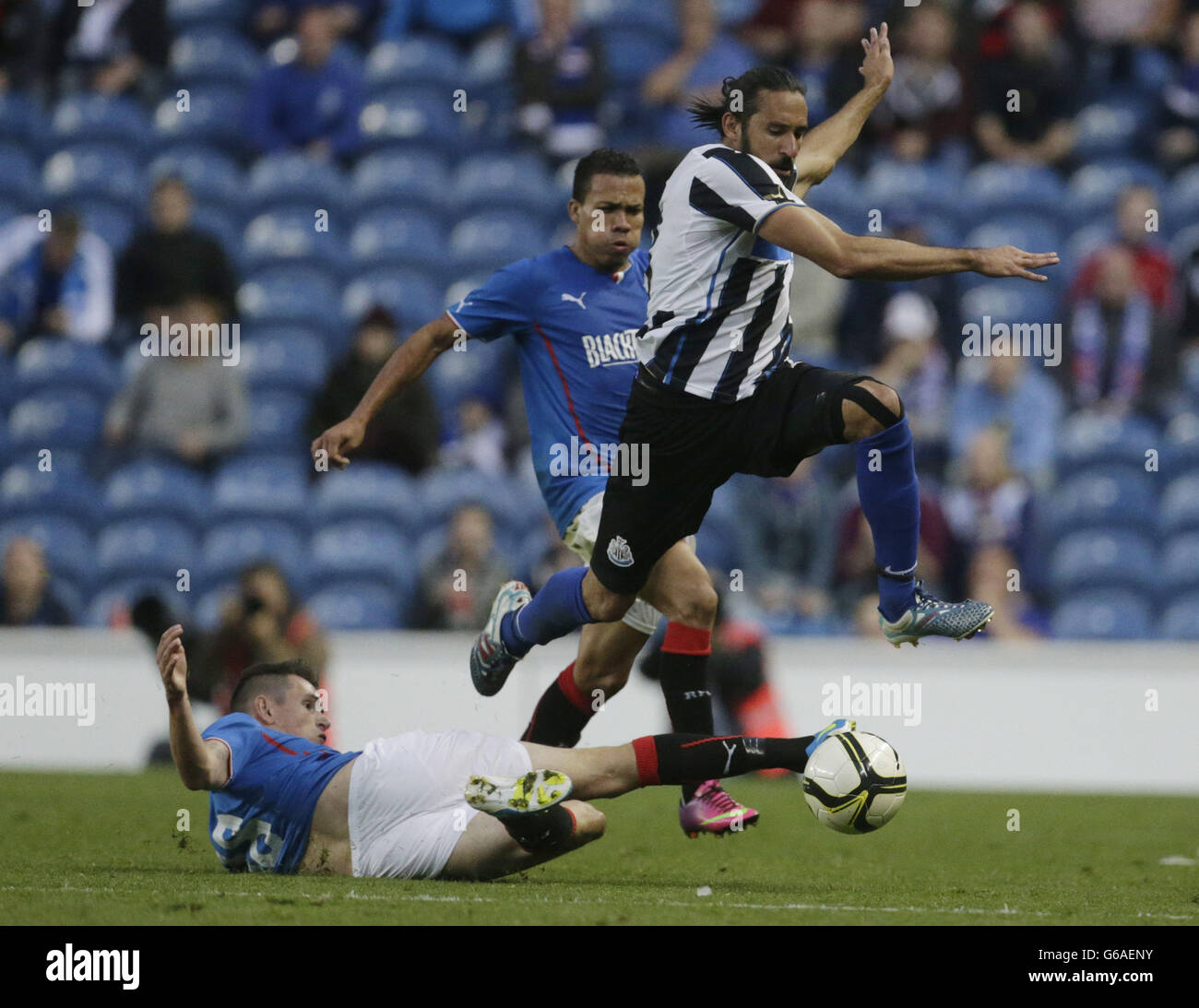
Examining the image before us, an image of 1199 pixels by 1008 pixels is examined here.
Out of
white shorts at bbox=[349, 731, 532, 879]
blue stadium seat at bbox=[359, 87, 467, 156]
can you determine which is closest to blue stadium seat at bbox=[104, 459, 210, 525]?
blue stadium seat at bbox=[359, 87, 467, 156]

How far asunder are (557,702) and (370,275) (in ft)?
24.1

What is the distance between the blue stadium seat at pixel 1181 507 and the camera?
12148mm

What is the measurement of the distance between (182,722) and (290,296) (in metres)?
8.63

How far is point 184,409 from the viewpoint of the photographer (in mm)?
12672

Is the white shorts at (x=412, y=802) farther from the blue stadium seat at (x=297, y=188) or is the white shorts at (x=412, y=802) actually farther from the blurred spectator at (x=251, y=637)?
the blue stadium seat at (x=297, y=188)

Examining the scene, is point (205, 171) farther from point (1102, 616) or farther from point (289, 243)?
point (1102, 616)

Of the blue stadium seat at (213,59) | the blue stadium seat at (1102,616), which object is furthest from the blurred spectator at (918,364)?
the blue stadium seat at (213,59)

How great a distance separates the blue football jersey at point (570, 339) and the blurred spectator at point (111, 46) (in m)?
9.00

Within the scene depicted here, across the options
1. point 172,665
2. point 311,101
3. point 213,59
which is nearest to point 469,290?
point 311,101

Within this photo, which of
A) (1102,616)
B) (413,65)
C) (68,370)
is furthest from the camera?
(413,65)

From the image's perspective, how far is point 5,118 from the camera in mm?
14828

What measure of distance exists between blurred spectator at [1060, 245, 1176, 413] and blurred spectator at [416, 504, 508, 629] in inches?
178
